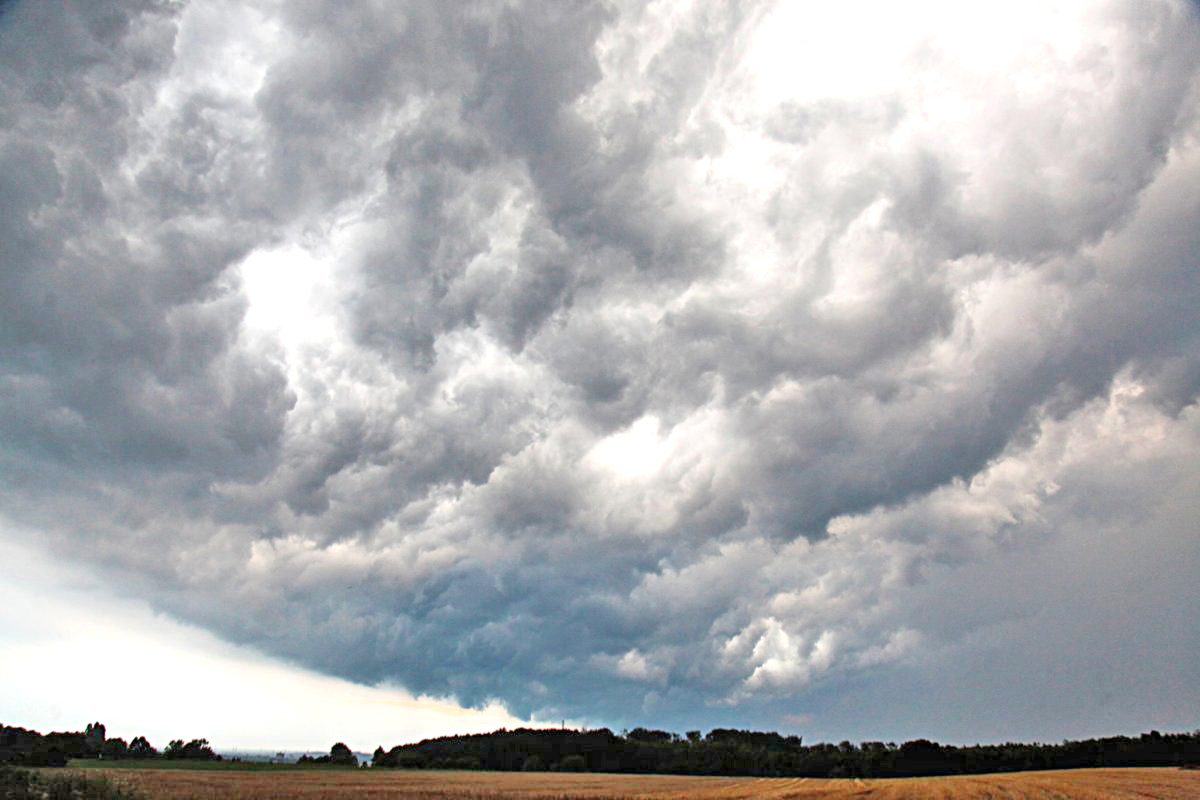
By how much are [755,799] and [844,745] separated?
5221 inches

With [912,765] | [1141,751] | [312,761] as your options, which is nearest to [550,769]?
[312,761]

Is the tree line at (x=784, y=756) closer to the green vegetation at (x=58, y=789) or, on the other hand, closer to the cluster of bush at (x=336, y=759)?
the cluster of bush at (x=336, y=759)

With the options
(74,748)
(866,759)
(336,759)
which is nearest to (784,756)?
(866,759)

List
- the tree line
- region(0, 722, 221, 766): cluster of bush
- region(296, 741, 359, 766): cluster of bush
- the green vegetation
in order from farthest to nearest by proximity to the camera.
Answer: region(296, 741, 359, 766): cluster of bush, the tree line, region(0, 722, 221, 766): cluster of bush, the green vegetation

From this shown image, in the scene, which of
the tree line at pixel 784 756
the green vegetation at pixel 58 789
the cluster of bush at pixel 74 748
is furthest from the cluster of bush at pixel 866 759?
the green vegetation at pixel 58 789

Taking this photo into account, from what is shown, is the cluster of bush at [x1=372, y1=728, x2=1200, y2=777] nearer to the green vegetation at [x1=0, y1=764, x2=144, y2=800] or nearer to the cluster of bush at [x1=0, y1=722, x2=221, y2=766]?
the cluster of bush at [x1=0, y1=722, x2=221, y2=766]

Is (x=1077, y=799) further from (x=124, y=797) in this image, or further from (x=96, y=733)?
(x=96, y=733)

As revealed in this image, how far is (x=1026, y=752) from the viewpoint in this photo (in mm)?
155375

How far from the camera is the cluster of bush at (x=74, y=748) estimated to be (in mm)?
116688

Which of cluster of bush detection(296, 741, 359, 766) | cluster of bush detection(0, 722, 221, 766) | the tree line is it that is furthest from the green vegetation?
cluster of bush detection(296, 741, 359, 766)

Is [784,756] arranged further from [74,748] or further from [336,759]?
[74,748]

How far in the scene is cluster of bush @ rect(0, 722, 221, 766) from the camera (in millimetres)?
116688

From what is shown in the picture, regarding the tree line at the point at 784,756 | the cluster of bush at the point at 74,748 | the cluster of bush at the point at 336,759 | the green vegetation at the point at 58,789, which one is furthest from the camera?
the cluster of bush at the point at 336,759

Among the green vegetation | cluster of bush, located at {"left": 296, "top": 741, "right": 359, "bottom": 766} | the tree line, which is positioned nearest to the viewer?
the green vegetation
